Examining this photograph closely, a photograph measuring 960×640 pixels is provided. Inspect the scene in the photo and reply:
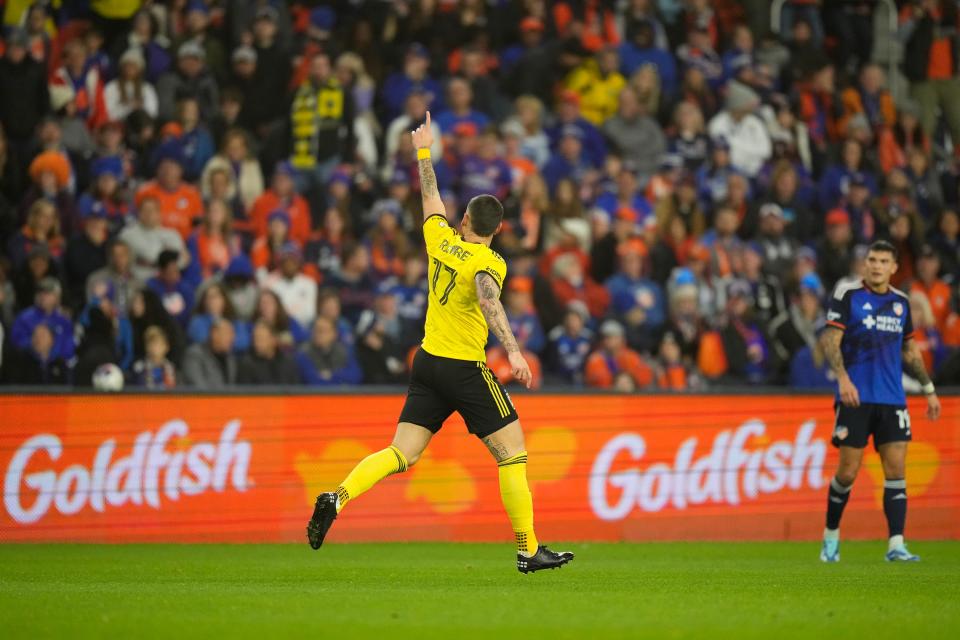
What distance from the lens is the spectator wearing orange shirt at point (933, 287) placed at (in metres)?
20.2

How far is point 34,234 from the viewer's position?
17.3 meters

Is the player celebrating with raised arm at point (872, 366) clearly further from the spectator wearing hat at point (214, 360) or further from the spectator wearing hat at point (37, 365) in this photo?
the spectator wearing hat at point (37, 365)

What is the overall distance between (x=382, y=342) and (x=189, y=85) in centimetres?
472

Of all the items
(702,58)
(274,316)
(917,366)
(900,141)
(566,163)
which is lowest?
(274,316)

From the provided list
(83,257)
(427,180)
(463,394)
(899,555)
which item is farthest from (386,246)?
(463,394)

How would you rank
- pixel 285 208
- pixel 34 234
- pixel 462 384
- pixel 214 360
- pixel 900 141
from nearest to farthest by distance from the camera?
pixel 462 384 → pixel 214 360 → pixel 34 234 → pixel 285 208 → pixel 900 141

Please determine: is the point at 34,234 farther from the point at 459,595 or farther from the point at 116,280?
the point at 459,595

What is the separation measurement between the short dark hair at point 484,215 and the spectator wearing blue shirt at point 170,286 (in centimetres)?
783

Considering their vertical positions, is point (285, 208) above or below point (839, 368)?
above

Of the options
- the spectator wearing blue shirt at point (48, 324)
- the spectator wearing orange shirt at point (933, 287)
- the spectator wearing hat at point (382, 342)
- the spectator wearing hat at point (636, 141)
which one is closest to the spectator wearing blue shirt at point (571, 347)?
the spectator wearing hat at point (382, 342)

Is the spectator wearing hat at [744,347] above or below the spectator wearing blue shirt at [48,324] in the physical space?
below

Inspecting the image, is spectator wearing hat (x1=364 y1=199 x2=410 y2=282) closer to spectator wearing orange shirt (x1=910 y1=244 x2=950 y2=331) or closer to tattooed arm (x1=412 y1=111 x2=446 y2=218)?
spectator wearing orange shirt (x1=910 y1=244 x2=950 y2=331)

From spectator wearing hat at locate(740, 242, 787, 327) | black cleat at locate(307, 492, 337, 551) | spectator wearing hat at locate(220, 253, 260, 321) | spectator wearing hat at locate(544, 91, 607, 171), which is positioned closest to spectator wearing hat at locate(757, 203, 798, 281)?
spectator wearing hat at locate(740, 242, 787, 327)

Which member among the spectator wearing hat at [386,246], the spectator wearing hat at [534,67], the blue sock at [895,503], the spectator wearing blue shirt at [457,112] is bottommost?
the blue sock at [895,503]
